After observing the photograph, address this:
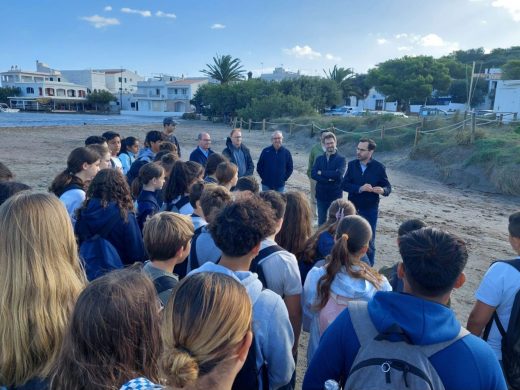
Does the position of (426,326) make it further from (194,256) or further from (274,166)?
(274,166)

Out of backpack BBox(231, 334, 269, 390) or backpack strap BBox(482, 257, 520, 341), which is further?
backpack strap BBox(482, 257, 520, 341)

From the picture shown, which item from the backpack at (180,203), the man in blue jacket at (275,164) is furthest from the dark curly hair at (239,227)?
the man in blue jacket at (275,164)

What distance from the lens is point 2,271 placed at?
5.40 feet

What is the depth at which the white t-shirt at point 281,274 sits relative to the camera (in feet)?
8.01

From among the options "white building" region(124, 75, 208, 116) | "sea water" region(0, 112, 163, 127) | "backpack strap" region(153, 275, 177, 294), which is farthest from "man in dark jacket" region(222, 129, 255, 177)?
"white building" region(124, 75, 208, 116)

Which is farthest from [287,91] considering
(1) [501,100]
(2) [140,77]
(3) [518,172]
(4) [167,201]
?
(2) [140,77]

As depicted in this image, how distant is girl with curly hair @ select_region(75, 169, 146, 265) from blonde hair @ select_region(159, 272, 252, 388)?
1808mm

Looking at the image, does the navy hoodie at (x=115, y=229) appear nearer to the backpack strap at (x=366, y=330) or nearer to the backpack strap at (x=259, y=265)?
the backpack strap at (x=259, y=265)

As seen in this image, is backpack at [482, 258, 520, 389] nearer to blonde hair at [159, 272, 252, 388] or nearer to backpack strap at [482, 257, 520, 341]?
backpack strap at [482, 257, 520, 341]

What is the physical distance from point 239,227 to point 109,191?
1.37m

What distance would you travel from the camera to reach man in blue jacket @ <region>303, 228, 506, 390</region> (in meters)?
1.38

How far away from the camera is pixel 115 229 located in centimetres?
296

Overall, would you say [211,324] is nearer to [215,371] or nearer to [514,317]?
[215,371]

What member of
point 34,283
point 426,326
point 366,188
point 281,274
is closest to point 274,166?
point 366,188
